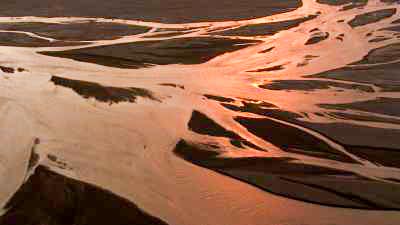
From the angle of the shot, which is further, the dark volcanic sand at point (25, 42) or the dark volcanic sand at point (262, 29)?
the dark volcanic sand at point (262, 29)

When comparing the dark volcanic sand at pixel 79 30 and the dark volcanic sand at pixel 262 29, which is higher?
the dark volcanic sand at pixel 262 29

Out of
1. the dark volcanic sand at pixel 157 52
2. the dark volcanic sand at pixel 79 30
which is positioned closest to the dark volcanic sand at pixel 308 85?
the dark volcanic sand at pixel 157 52

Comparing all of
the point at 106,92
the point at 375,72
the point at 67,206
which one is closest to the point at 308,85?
the point at 375,72

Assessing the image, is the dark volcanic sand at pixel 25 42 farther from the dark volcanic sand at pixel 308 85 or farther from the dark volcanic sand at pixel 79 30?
the dark volcanic sand at pixel 308 85

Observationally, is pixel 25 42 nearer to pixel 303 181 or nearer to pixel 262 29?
pixel 262 29

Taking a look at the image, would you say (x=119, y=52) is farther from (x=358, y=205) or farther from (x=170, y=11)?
(x=358, y=205)

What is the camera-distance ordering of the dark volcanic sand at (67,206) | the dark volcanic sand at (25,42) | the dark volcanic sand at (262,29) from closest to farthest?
1. the dark volcanic sand at (67,206)
2. the dark volcanic sand at (25,42)
3. the dark volcanic sand at (262,29)

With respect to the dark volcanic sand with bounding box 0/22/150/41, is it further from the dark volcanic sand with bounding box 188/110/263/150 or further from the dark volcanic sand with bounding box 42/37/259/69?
the dark volcanic sand with bounding box 188/110/263/150

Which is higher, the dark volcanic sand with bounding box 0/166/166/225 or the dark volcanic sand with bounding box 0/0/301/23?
the dark volcanic sand with bounding box 0/0/301/23

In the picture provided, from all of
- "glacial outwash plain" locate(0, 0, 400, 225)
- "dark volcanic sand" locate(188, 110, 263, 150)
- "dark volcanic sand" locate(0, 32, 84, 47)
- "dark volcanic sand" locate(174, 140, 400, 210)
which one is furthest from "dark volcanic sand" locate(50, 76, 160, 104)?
"dark volcanic sand" locate(0, 32, 84, 47)
